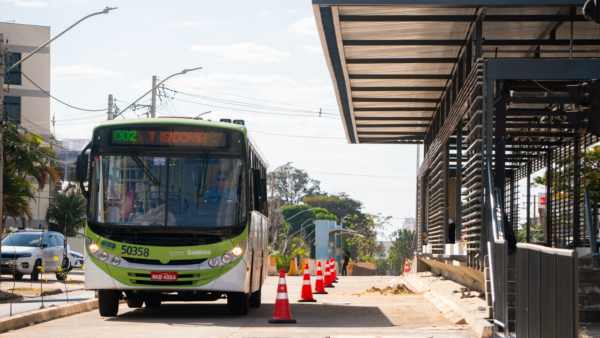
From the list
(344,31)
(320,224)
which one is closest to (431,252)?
(344,31)

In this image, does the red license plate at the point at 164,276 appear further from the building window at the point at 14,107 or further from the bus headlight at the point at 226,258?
the building window at the point at 14,107

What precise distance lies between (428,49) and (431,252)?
7.49 meters

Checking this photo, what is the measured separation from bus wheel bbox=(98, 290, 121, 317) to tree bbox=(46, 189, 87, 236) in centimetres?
4155

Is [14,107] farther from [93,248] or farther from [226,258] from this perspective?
[226,258]

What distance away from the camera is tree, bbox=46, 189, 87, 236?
170 ft

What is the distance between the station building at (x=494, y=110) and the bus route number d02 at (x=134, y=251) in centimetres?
507

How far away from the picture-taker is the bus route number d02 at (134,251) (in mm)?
11141

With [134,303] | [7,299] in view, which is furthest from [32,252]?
[134,303]

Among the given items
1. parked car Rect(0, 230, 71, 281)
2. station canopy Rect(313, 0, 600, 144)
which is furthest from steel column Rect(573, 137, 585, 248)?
parked car Rect(0, 230, 71, 281)

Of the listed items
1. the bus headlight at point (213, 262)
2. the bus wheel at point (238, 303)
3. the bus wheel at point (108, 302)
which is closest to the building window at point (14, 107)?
the bus wheel at point (108, 302)

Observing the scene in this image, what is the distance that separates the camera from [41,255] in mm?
24750

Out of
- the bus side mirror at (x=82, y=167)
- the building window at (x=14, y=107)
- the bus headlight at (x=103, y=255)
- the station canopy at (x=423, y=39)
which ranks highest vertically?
the building window at (x=14, y=107)

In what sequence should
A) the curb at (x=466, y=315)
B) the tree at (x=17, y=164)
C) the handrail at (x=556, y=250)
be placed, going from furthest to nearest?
the tree at (x=17, y=164)
the curb at (x=466, y=315)
the handrail at (x=556, y=250)

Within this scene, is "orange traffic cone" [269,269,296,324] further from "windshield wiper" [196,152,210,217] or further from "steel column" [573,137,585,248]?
"steel column" [573,137,585,248]
